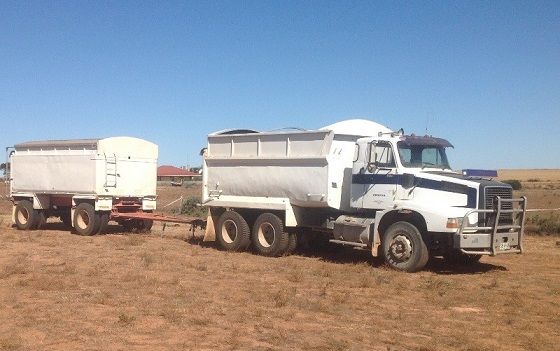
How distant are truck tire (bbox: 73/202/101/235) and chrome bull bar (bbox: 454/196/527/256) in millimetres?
13158

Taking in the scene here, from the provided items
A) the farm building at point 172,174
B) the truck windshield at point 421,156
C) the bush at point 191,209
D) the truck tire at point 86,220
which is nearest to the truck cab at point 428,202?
the truck windshield at point 421,156

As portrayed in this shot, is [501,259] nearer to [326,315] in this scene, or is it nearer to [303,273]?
[303,273]

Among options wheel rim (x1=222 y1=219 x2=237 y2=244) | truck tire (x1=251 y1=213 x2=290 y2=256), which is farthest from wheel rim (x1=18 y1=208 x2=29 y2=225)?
truck tire (x1=251 y1=213 x2=290 y2=256)

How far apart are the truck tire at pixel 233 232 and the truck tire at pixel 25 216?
9223 millimetres

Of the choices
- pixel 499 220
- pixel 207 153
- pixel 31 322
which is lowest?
pixel 31 322

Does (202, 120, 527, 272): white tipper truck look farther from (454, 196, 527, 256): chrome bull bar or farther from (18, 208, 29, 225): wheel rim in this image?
(18, 208, 29, 225): wheel rim

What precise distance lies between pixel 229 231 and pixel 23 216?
35.1 feet

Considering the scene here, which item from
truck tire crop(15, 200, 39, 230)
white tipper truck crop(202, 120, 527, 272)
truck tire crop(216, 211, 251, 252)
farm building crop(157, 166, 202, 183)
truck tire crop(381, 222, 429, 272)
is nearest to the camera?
white tipper truck crop(202, 120, 527, 272)

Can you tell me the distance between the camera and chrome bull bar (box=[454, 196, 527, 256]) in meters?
12.6

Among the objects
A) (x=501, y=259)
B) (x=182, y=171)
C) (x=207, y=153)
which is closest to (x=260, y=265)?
(x=207, y=153)

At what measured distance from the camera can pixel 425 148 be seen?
14250 millimetres

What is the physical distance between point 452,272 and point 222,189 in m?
6.96

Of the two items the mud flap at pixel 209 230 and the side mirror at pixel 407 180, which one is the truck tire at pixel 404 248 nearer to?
the side mirror at pixel 407 180

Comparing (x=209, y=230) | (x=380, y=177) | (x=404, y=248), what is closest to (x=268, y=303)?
(x=404, y=248)
